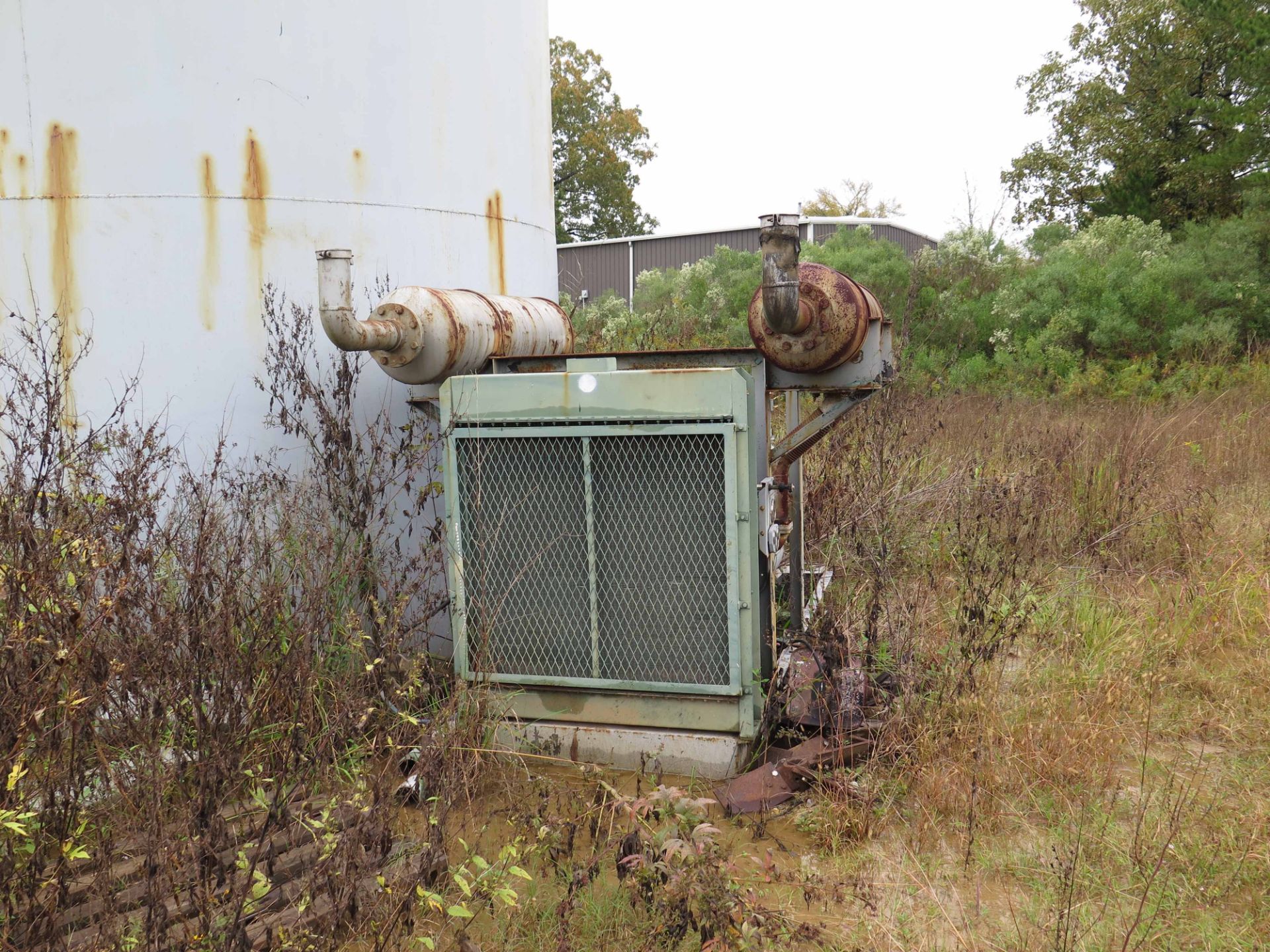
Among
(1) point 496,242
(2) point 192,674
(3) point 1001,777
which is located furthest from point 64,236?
(3) point 1001,777

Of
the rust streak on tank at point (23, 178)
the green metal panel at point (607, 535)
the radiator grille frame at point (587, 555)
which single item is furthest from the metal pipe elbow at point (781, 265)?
the rust streak on tank at point (23, 178)

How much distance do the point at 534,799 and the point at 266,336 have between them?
244 cm

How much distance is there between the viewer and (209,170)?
4609mm

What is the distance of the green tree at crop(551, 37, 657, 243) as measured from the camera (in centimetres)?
3425

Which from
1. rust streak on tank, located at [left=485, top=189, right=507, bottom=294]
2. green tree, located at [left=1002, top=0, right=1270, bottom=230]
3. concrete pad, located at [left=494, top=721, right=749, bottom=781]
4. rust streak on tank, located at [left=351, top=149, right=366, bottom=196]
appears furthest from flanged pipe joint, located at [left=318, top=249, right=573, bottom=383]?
green tree, located at [left=1002, top=0, right=1270, bottom=230]

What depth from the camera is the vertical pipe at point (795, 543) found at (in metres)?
5.27

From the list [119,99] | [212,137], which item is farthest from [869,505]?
[119,99]

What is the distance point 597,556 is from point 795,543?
1323 millimetres

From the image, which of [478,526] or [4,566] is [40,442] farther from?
[478,526]

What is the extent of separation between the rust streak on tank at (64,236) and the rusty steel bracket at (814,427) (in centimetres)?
308

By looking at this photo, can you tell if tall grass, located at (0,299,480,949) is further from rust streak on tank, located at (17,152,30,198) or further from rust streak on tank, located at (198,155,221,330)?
rust streak on tank, located at (17,152,30,198)

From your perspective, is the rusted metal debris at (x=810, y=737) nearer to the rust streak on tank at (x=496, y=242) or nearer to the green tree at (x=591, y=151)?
the rust streak on tank at (x=496, y=242)

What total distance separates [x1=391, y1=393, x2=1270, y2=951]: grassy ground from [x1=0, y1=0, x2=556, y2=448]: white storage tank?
2.44 m

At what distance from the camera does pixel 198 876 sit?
8.56 feet
